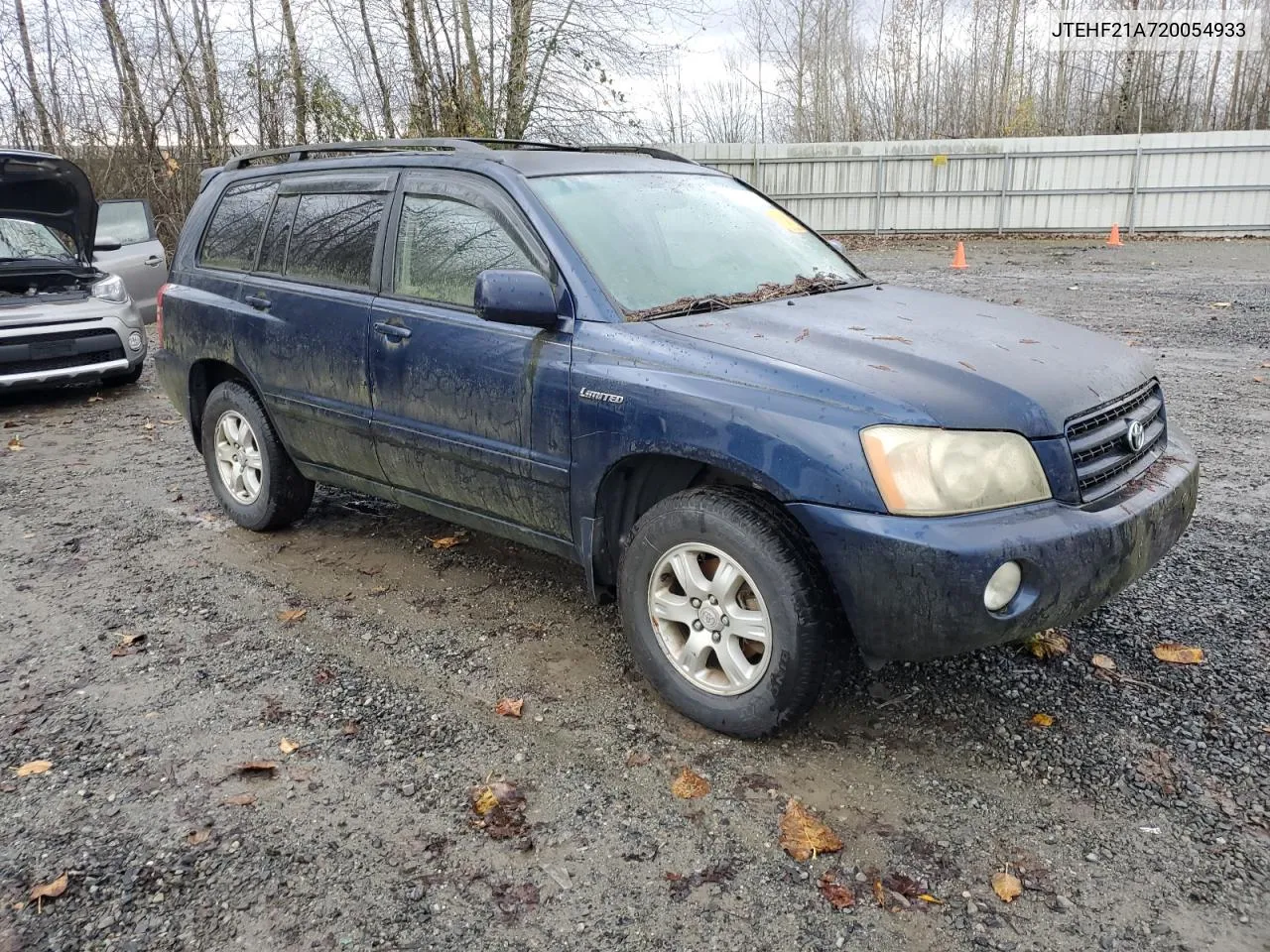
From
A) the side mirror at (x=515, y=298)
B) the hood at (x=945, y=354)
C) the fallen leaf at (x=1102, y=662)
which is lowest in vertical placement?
the fallen leaf at (x=1102, y=662)

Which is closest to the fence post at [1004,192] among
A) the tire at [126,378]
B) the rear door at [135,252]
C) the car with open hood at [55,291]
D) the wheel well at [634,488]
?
the rear door at [135,252]

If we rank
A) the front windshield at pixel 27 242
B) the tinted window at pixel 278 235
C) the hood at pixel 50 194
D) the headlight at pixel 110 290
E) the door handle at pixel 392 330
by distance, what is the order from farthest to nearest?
the headlight at pixel 110 290
the front windshield at pixel 27 242
the hood at pixel 50 194
the tinted window at pixel 278 235
the door handle at pixel 392 330

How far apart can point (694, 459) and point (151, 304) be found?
35.0 feet

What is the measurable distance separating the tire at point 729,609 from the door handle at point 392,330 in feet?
4.32

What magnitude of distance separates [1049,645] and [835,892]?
1611 millimetres

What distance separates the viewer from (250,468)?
4980 millimetres

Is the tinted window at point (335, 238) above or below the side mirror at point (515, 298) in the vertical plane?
above

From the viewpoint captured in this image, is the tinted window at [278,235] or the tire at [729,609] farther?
the tinted window at [278,235]

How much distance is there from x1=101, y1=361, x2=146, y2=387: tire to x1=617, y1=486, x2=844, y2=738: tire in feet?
25.4

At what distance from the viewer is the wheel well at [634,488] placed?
10.5 ft

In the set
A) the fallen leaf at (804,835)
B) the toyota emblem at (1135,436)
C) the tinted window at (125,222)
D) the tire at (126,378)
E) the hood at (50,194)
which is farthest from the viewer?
the tinted window at (125,222)

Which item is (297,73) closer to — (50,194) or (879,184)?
(50,194)

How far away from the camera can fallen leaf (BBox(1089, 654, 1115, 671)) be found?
11.1 feet

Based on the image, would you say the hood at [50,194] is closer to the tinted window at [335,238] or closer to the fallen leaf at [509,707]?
the tinted window at [335,238]
